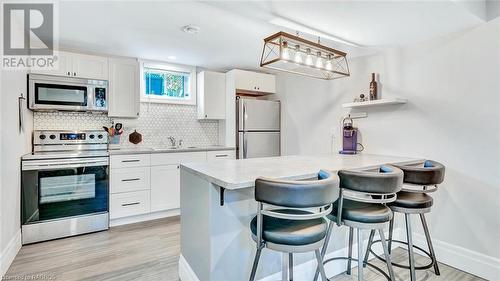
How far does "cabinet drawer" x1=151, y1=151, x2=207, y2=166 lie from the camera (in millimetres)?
3504

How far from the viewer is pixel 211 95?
420 cm

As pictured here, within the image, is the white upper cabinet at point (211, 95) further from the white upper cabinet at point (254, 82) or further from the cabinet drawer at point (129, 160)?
the cabinet drawer at point (129, 160)

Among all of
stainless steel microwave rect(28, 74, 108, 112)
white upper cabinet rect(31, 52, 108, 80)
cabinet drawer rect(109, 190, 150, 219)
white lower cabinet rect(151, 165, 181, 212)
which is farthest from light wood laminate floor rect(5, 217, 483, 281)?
white upper cabinet rect(31, 52, 108, 80)

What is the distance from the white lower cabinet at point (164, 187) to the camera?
3500mm

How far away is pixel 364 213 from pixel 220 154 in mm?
2667

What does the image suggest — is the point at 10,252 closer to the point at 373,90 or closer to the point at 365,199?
the point at 365,199

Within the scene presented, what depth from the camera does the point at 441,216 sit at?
2.53m

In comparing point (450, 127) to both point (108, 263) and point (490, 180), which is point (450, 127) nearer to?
point (490, 180)

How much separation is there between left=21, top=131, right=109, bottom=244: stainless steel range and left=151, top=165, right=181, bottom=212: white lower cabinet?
571mm

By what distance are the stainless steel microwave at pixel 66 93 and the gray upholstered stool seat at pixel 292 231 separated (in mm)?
2921

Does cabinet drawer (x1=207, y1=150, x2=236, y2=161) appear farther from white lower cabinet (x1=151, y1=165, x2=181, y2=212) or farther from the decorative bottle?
the decorative bottle

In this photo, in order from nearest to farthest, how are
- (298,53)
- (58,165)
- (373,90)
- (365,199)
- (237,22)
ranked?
(365,199)
(298,53)
(237,22)
(58,165)
(373,90)

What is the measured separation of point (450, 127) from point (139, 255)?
128 inches

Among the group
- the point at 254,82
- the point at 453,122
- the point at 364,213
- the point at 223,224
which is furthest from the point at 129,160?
the point at 453,122
